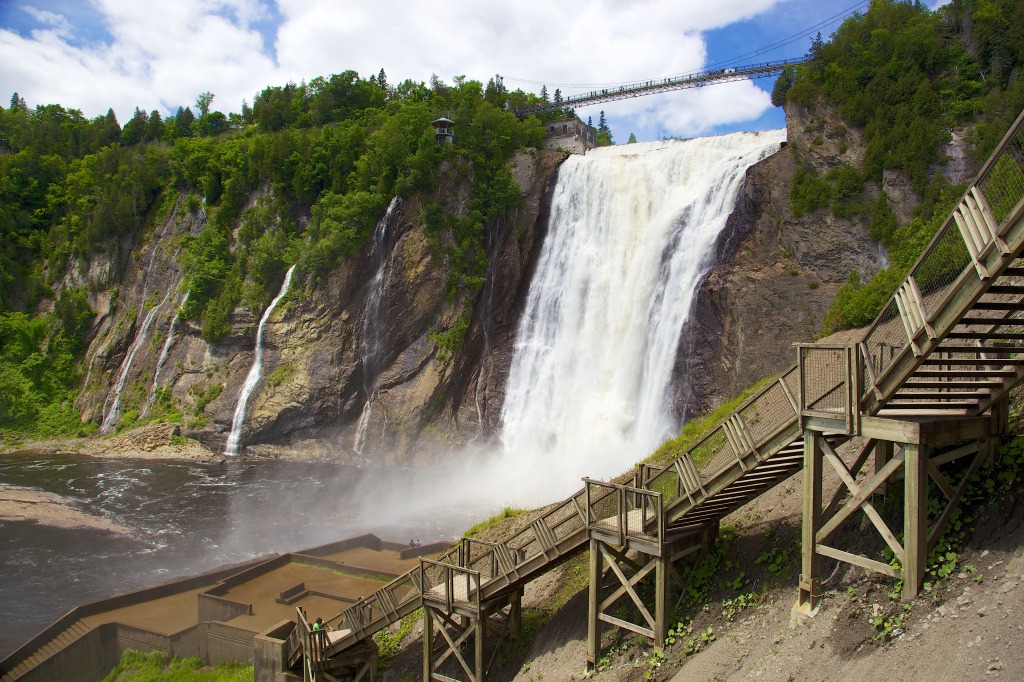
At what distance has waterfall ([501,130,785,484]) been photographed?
34.0m

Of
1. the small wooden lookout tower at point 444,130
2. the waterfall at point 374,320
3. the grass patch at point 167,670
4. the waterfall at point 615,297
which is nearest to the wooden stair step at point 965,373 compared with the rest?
the grass patch at point 167,670

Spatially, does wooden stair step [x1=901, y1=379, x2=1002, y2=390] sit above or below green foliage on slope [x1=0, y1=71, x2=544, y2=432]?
below

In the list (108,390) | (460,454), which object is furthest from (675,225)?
(108,390)

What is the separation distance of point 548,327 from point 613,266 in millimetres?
4823

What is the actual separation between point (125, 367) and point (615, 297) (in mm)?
37843

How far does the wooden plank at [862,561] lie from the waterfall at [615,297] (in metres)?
20.9

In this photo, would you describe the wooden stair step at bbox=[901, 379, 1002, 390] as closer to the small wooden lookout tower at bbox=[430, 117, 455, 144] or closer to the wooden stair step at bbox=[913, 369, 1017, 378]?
the wooden stair step at bbox=[913, 369, 1017, 378]

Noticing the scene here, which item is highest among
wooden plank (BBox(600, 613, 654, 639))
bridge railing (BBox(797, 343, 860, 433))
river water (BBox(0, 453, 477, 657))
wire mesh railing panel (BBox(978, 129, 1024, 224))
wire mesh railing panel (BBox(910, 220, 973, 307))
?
wire mesh railing panel (BBox(978, 129, 1024, 224))

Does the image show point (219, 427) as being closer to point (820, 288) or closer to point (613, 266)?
point (613, 266)

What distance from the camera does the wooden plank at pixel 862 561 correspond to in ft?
34.1

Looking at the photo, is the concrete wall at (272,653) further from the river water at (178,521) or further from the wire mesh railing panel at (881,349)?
the wire mesh railing panel at (881,349)

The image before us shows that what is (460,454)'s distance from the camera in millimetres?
41906

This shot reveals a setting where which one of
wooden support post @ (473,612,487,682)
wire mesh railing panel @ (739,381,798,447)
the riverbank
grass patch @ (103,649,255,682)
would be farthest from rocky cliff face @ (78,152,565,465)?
wire mesh railing panel @ (739,381,798,447)

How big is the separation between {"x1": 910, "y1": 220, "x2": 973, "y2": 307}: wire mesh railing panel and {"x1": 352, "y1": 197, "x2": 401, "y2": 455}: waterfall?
37996 mm
